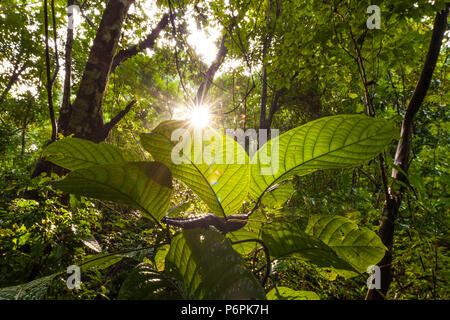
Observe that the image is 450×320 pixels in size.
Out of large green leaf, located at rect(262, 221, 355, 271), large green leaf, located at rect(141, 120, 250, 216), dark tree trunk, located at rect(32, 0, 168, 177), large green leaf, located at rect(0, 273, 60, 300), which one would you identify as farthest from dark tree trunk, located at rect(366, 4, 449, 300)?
dark tree trunk, located at rect(32, 0, 168, 177)

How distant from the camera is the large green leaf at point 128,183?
0.28 meters

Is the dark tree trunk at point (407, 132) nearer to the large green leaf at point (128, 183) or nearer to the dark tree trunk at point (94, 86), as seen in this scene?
the large green leaf at point (128, 183)

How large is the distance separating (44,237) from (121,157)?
0.79 metres

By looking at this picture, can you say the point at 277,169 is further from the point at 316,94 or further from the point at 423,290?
the point at 316,94

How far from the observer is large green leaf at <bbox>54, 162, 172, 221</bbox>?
276mm

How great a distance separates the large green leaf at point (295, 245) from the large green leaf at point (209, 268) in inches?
4.2

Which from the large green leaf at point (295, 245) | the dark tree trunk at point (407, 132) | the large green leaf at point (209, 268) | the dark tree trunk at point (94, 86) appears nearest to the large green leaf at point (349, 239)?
the large green leaf at point (295, 245)

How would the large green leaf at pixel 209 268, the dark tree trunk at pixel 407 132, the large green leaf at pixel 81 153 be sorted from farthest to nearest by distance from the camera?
the dark tree trunk at pixel 407 132 < the large green leaf at pixel 81 153 < the large green leaf at pixel 209 268

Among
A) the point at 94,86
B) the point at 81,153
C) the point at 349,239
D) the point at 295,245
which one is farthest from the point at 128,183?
the point at 94,86

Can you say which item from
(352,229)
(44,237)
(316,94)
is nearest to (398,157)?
(352,229)

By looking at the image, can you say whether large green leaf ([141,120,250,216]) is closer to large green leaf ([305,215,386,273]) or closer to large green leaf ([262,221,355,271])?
large green leaf ([262,221,355,271])

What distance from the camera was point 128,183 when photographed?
297 millimetres

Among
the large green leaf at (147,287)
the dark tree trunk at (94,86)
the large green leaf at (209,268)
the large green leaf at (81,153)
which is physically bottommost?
the large green leaf at (147,287)

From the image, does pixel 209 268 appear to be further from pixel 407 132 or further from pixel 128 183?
pixel 407 132
